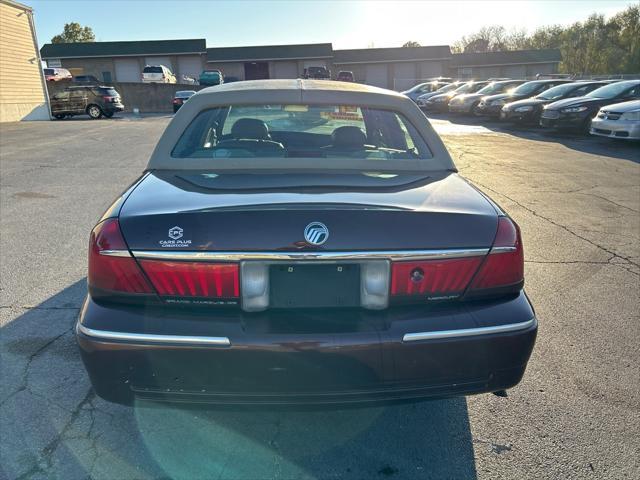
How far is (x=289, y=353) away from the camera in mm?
1928

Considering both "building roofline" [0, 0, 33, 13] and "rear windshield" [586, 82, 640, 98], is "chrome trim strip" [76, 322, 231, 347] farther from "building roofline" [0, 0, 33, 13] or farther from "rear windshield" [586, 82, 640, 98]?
"building roofline" [0, 0, 33, 13]

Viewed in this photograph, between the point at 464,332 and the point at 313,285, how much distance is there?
65 cm

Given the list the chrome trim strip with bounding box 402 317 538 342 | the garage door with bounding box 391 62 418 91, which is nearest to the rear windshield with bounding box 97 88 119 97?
the chrome trim strip with bounding box 402 317 538 342

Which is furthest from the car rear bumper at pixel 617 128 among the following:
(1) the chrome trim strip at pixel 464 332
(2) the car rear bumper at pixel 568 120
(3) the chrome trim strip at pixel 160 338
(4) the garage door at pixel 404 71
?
(4) the garage door at pixel 404 71

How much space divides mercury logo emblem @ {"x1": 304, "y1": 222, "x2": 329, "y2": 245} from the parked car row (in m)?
13.3

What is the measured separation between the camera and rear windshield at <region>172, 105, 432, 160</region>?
3053 mm

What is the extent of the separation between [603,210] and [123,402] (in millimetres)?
6908

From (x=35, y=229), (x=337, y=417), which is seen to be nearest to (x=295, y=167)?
(x=337, y=417)

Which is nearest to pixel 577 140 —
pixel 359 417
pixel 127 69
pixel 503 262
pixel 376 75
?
pixel 503 262

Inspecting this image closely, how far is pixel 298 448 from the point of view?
2.38 meters

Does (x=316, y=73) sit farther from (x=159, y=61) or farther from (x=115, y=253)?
(x=115, y=253)

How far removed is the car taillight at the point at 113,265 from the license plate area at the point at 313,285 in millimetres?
539

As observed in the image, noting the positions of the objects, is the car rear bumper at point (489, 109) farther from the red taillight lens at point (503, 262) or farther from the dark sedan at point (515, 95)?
the red taillight lens at point (503, 262)

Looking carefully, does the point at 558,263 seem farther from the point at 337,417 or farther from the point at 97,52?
the point at 97,52
